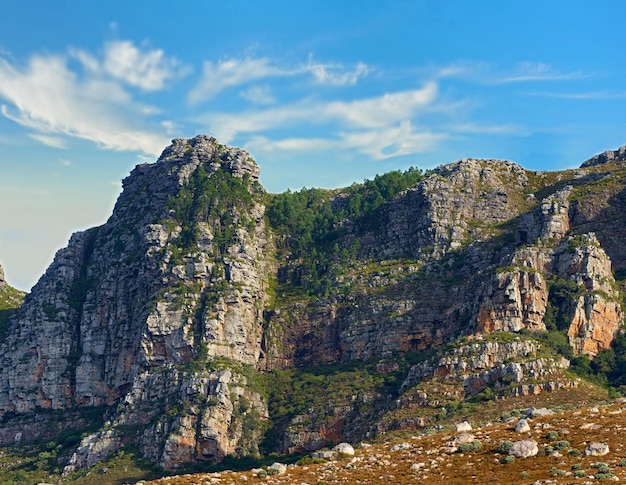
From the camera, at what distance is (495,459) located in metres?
74.1

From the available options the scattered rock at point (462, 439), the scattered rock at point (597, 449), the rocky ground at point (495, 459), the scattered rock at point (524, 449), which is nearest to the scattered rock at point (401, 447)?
the rocky ground at point (495, 459)

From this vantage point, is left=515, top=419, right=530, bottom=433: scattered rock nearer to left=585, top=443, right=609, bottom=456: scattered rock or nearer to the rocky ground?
the rocky ground

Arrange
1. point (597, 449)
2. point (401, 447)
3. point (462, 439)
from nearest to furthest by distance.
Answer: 1. point (597, 449)
2. point (462, 439)
3. point (401, 447)

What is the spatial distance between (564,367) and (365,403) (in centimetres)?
3655

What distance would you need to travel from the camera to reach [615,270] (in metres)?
182

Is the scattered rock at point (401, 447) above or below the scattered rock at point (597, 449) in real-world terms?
below

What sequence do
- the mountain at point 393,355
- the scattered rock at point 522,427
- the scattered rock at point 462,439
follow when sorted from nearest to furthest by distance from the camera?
the scattered rock at point 462,439
the scattered rock at point 522,427
the mountain at point 393,355

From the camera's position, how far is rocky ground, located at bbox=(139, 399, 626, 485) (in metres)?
68.6

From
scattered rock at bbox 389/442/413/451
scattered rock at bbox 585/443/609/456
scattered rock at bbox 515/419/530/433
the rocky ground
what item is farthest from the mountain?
scattered rock at bbox 585/443/609/456

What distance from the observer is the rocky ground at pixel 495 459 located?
225 ft

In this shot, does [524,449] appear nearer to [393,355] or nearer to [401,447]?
[401,447]

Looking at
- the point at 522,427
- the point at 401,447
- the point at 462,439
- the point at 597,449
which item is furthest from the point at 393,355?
the point at 597,449

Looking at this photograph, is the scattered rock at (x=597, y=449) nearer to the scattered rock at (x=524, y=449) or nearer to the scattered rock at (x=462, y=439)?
the scattered rock at (x=524, y=449)

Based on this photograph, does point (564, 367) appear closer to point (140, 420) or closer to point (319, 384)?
point (319, 384)
